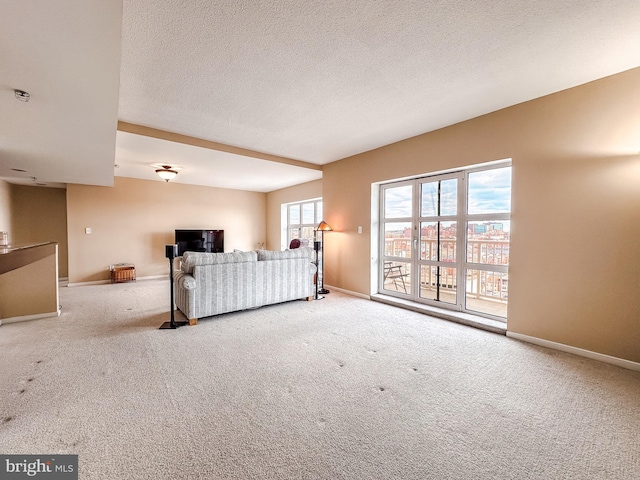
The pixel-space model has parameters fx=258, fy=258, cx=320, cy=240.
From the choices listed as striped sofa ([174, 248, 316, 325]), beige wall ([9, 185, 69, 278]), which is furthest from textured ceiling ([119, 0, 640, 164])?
beige wall ([9, 185, 69, 278])

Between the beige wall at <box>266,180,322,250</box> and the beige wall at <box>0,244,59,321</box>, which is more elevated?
the beige wall at <box>266,180,322,250</box>

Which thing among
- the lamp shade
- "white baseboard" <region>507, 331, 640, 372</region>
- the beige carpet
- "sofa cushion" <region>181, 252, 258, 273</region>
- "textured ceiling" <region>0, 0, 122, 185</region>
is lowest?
the beige carpet

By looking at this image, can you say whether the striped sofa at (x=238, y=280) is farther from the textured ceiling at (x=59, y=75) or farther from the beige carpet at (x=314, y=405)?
the textured ceiling at (x=59, y=75)

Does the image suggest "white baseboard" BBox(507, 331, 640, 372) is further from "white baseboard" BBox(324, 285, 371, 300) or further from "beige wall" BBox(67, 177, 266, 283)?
"beige wall" BBox(67, 177, 266, 283)

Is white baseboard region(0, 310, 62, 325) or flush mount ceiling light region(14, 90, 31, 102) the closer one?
flush mount ceiling light region(14, 90, 31, 102)

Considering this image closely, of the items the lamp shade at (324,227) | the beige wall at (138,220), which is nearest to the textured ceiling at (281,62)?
the lamp shade at (324,227)

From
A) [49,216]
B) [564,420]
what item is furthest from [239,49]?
[49,216]

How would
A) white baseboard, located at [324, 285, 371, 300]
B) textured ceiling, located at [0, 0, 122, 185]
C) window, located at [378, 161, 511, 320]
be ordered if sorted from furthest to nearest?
white baseboard, located at [324, 285, 371, 300] → window, located at [378, 161, 511, 320] → textured ceiling, located at [0, 0, 122, 185]

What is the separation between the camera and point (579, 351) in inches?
102

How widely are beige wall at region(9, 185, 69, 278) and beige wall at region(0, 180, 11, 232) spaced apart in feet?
0.73

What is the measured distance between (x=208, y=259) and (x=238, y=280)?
520mm

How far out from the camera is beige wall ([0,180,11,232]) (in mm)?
5375

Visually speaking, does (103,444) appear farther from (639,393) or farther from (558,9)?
(558,9)

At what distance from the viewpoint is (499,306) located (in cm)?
356
